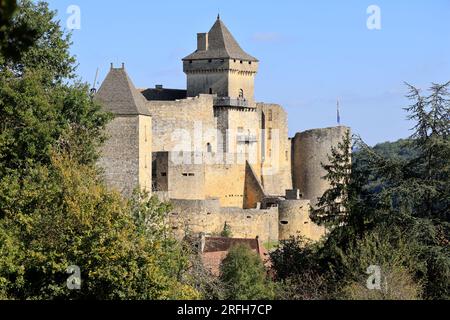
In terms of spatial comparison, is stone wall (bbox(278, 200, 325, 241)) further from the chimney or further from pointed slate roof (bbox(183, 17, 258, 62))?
the chimney

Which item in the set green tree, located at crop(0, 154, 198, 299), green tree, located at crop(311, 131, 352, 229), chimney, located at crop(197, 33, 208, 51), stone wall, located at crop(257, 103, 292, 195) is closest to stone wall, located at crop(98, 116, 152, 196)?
green tree, located at crop(311, 131, 352, 229)

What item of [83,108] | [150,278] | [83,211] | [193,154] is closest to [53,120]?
[83,108]

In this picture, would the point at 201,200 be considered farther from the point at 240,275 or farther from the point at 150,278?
the point at 150,278

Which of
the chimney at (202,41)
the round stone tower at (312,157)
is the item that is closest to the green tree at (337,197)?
the round stone tower at (312,157)

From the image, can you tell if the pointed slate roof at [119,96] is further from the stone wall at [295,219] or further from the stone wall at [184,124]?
the stone wall at [295,219]

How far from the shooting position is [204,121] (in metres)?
57.8

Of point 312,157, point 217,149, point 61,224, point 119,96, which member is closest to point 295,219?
point 217,149

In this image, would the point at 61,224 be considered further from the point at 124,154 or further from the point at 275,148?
the point at 275,148

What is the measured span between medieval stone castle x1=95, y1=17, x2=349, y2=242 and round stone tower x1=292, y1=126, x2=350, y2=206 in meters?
0.06

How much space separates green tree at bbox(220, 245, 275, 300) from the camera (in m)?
26.8

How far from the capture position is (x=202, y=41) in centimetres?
6462

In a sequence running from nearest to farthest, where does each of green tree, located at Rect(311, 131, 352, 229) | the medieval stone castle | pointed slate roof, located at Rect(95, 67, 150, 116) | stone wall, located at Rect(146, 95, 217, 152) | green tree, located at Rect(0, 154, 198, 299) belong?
green tree, located at Rect(0, 154, 198, 299) → green tree, located at Rect(311, 131, 352, 229) → pointed slate roof, located at Rect(95, 67, 150, 116) → the medieval stone castle → stone wall, located at Rect(146, 95, 217, 152)

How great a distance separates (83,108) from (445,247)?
14.3 metres

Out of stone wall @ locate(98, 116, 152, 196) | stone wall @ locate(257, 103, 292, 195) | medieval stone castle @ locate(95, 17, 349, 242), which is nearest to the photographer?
stone wall @ locate(98, 116, 152, 196)
